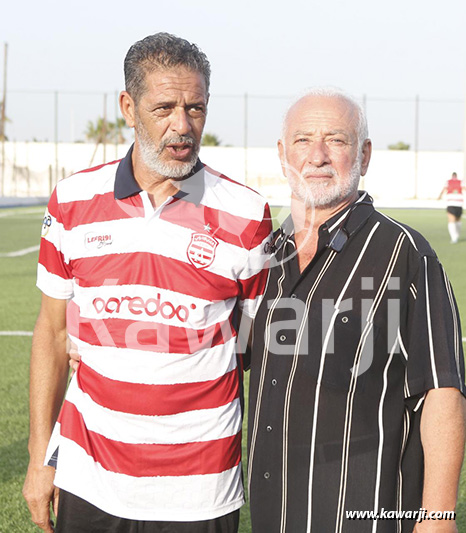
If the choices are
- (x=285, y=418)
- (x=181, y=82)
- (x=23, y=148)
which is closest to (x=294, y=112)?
(x=181, y=82)

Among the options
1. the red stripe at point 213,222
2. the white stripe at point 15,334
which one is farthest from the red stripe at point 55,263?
the white stripe at point 15,334

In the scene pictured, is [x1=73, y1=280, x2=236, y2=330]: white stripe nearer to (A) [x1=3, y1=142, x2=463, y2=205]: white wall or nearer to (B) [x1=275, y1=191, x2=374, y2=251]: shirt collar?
(B) [x1=275, y1=191, x2=374, y2=251]: shirt collar

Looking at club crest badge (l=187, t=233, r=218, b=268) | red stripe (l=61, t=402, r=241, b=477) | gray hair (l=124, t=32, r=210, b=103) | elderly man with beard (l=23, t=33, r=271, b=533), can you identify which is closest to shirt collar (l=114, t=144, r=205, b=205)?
elderly man with beard (l=23, t=33, r=271, b=533)

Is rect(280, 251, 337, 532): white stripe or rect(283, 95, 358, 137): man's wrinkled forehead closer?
rect(280, 251, 337, 532): white stripe

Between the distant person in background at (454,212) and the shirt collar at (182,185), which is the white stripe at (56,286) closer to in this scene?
the shirt collar at (182,185)

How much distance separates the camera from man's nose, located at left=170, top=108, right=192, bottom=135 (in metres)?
2.52

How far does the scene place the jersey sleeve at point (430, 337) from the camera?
2205 mm

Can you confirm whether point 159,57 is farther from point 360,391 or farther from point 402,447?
point 402,447

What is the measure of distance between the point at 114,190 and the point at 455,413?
121 centimetres

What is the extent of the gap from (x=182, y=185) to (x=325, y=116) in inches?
19.3

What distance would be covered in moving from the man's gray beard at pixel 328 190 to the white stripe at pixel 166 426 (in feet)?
2.20

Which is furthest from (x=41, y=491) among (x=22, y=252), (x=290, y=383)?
(x=22, y=252)

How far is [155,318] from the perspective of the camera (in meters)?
2.46

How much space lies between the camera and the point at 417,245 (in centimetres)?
228
